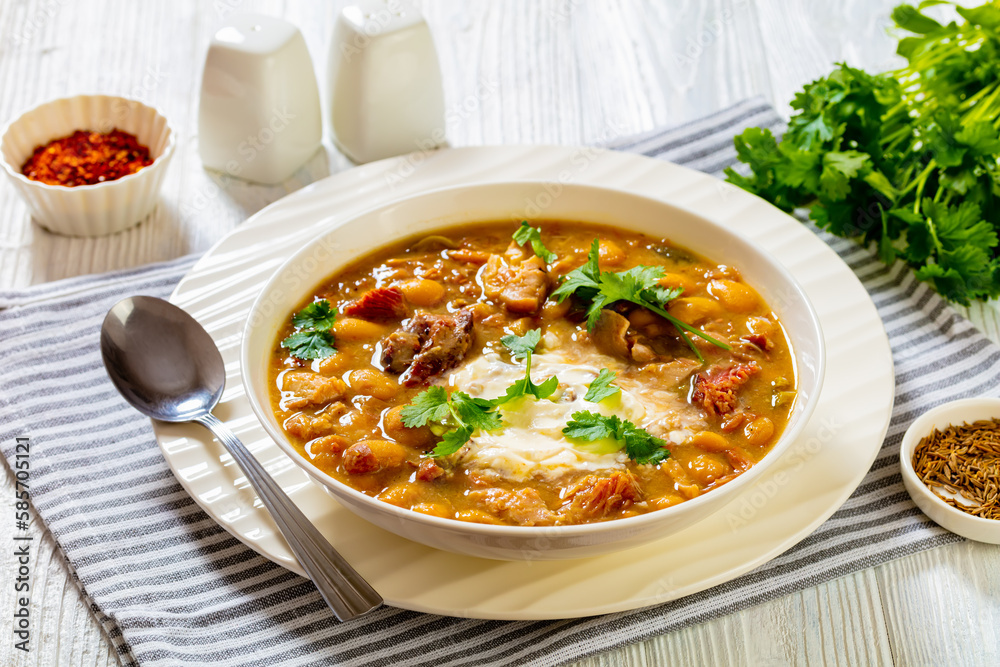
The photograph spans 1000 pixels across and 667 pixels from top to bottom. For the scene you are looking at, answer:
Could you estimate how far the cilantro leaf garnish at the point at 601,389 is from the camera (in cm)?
343

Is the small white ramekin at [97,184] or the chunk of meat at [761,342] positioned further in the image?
the small white ramekin at [97,184]

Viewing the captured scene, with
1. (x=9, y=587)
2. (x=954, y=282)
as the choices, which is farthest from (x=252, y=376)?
(x=954, y=282)

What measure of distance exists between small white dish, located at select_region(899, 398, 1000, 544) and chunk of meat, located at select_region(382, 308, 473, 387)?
1.81m

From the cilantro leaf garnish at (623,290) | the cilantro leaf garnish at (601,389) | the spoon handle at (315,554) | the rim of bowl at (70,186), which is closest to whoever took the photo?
the spoon handle at (315,554)

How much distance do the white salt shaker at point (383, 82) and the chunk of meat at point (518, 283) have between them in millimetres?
1495

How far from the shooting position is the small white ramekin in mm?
4828

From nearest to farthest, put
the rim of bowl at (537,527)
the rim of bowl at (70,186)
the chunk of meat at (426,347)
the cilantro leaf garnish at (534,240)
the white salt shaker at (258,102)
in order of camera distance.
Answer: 1. the rim of bowl at (537,527)
2. the chunk of meat at (426,347)
3. the cilantro leaf garnish at (534,240)
4. the rim of bowl at (70,186)
5. the white salt shaker at (258,102)

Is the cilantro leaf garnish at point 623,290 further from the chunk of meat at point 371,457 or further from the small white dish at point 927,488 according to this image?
the chunk of meat at point 371,457

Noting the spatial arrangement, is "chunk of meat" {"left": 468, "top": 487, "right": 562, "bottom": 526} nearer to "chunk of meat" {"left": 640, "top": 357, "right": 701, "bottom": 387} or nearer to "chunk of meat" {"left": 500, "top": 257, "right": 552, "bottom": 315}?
"chunk of meat" {"left": 640, "top": 357, "right": 701, "bottom": 387}

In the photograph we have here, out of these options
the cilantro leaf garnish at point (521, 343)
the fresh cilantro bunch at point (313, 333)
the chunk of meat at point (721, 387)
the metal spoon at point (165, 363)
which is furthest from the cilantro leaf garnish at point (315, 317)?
the chunk of meat at point (721, 387)

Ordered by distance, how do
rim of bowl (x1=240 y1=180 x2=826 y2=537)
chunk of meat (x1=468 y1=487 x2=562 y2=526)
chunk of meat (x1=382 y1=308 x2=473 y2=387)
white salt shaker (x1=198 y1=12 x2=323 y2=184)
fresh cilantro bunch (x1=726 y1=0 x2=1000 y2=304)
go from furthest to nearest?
white salt shaker (x1=198 y1=12 x2=323 y2=184) < fresh cilantro bunch (x1=726 y1=0 x2=1000 y2=304) < chunk of meat (x1=382 y1=308 x2=473 y2=387) < chunk of meat (x1=468 y1=487 x2=562 y2=526) < rim of bowl (x1=240 y1=180 x2=826 y2=537)

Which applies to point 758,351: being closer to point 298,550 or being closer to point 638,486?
point 638,486

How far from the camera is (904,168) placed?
5172 millimetres

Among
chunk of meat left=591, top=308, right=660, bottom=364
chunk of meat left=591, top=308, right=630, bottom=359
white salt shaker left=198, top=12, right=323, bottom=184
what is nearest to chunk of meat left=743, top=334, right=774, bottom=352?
chunk of meat left=591, top=308, right=660, bottom=364
